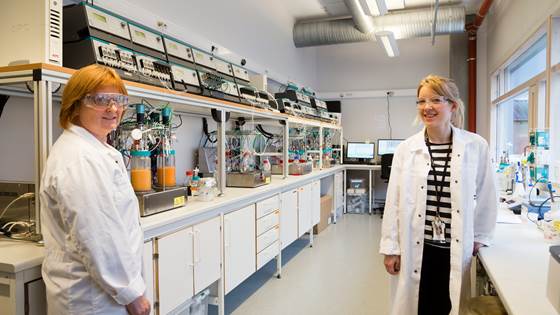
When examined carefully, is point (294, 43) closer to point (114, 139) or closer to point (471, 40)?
point (471, 40)

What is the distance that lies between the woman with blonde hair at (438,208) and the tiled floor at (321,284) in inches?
43.7

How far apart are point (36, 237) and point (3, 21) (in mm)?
922

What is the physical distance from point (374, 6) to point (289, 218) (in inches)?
95.3

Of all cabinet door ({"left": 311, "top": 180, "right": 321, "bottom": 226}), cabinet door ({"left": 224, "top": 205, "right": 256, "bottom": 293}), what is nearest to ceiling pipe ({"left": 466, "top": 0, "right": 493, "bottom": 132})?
cabinet door ({"left": 311, "top": 180, "right": 321, "bottom": 226})

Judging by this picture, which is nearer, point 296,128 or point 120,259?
point 120,259

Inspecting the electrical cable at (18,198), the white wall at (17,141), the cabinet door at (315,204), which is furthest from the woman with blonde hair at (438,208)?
the cabinet door at (315,204)

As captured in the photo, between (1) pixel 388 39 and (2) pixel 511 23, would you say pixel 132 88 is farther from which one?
(2) pixel 511 23

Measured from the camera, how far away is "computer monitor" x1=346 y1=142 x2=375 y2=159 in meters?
6.43

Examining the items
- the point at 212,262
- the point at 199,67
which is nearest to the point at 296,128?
the point at 199,67

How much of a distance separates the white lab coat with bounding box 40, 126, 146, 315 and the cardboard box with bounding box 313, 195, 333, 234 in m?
3.74

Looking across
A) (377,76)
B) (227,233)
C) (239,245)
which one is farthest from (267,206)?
(377,76)

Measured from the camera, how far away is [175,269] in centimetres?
190

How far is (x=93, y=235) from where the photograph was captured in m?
1.11

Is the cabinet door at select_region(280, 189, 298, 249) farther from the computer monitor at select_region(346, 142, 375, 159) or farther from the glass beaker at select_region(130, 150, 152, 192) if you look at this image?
the computer monitor at select_region(346, 142, 375, 159)
